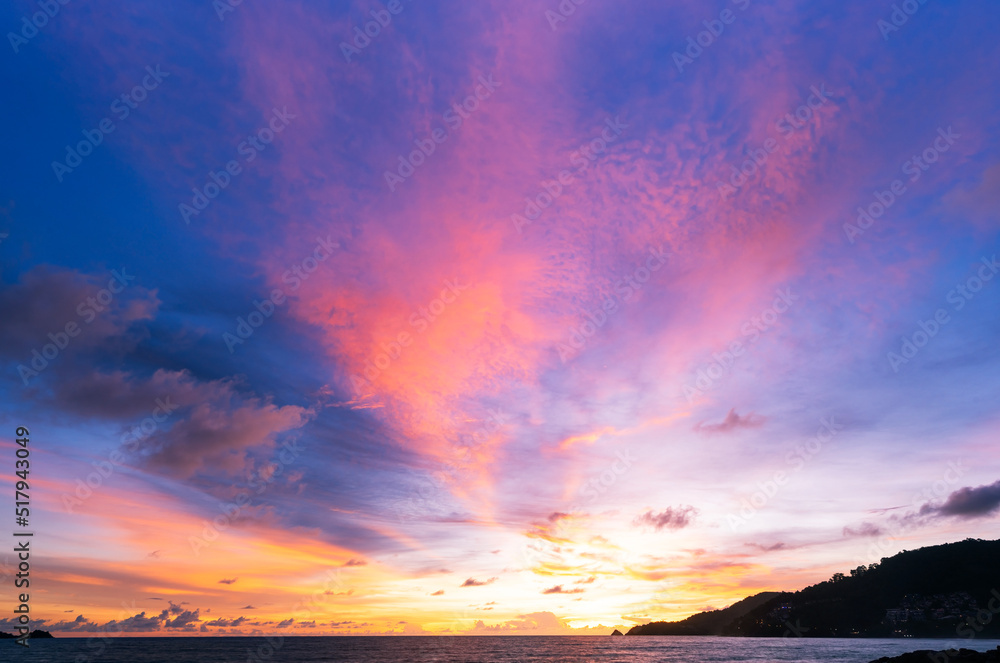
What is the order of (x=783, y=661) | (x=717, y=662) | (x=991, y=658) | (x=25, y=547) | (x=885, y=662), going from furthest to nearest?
(x=717, y=662) < (x=783, y=661) < (x=885, y=662) < (x=991, y=658) < (x=25, y=547)

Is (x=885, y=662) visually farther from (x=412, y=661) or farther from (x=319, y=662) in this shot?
(x=319, y=662)

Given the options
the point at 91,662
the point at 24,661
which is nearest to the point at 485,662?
the point at 91,662

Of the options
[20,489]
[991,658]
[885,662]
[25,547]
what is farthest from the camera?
[885,662]

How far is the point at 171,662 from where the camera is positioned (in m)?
130

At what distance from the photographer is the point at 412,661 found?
13850cm

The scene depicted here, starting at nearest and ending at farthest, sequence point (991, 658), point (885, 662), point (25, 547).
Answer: point (25, 547) → point (991, 658) → point (885, 662)

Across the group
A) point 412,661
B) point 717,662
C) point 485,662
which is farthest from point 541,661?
point 717,662

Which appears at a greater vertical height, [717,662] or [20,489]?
[20,489]

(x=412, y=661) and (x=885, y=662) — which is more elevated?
(x=885, y=662)

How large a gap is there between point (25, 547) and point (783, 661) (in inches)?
6181

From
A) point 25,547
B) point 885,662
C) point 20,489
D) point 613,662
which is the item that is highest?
point 20,489

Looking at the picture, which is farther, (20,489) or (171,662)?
(171,662)

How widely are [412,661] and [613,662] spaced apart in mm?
55341

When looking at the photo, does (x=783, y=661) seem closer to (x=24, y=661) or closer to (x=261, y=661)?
(x=261, y=661)
